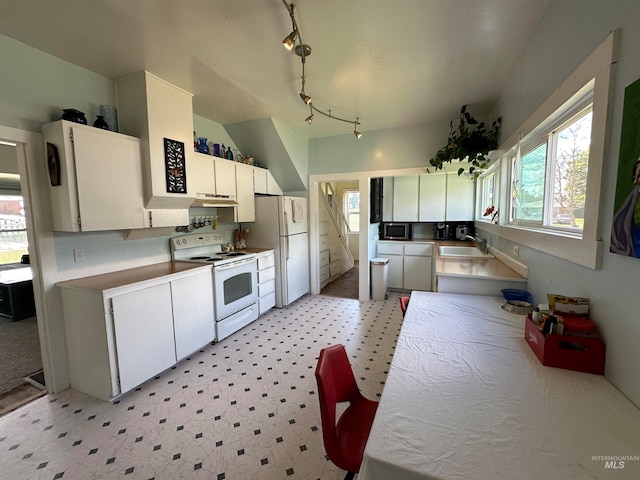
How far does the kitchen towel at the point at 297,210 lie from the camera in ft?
13.3

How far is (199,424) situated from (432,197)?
14.7 ft

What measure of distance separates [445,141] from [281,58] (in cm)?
252

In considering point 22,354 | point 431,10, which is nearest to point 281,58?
point 431,10

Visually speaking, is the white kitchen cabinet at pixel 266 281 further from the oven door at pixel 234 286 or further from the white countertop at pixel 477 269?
the white countertop at pixel 477 269

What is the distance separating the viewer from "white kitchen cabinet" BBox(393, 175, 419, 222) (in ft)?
15.6

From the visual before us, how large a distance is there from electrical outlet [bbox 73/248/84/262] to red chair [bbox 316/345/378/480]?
2.33m

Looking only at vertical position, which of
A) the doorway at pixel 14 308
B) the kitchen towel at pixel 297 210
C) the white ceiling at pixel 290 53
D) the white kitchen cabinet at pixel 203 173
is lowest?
the doorway at pixel 14 308

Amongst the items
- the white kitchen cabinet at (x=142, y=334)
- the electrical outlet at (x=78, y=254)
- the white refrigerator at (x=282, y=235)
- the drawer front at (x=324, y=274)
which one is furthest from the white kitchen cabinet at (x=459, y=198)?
the electrical outlet at (x=78, y=254)

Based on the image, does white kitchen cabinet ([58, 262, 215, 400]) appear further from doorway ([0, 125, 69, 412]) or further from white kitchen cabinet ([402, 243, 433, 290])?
white kitchen cabinet ([402, 243, 433, 290])

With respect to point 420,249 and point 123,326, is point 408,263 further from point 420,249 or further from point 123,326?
point 123,326

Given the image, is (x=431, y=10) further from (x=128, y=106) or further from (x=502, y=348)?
(x=128, y=106)

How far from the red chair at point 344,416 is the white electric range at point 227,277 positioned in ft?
6.56

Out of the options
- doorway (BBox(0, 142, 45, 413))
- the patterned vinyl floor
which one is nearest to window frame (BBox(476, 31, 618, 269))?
the patterned vinyl floor

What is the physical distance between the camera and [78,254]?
2273 millimetres
